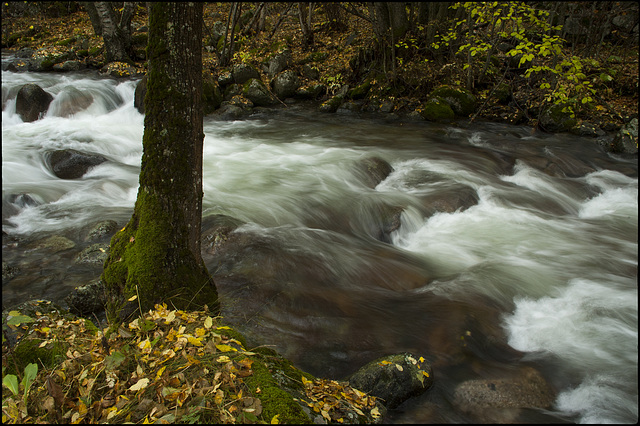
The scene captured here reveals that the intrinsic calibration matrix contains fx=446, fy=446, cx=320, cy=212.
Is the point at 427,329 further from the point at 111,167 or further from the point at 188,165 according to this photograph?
the point at 111,167

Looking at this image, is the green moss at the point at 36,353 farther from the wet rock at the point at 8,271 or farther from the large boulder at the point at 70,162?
the large boulder at the point at 70,162

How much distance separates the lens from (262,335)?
4.54m

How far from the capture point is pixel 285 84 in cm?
1662

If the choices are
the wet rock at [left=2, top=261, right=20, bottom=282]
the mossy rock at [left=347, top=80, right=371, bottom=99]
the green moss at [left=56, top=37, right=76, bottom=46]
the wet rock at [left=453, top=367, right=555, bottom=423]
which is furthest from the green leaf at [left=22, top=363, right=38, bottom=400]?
the green moss at [left=56, top=37, right=76, bottom=46]

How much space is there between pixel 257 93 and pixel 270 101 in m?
0.54

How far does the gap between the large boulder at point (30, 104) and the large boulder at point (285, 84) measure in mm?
7542

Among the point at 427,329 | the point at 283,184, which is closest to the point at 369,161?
the point at 283,184

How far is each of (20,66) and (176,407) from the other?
20116mm

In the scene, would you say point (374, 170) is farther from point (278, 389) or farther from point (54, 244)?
point (278, 389)

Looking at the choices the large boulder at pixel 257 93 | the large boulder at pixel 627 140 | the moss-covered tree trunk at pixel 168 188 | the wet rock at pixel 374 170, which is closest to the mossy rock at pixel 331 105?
the large boulder at pixel 257 93

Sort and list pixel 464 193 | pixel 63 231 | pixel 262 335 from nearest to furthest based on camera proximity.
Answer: pixel 262 335 → pixel 63 231 → pixel 464 193

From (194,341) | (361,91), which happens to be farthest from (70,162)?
(361,91)

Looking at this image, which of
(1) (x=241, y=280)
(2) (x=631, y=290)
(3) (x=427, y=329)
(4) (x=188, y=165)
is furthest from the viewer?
(2) (x=631, y=290)

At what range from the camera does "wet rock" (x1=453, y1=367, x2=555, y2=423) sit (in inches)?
149
